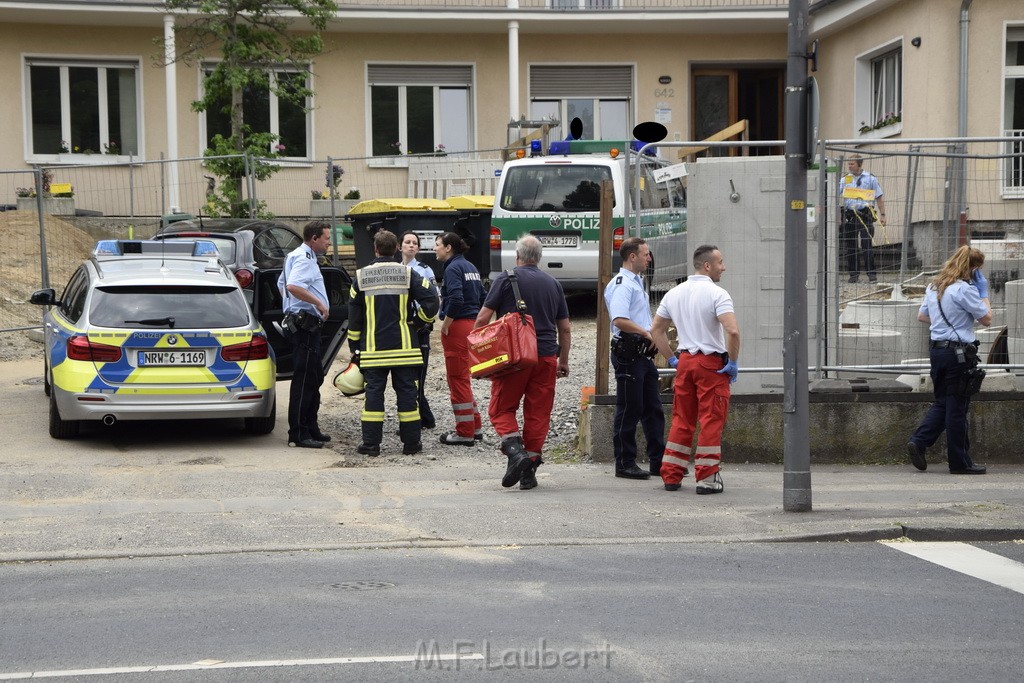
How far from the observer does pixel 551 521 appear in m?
8.20

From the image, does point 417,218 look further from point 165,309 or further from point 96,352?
point 96,352

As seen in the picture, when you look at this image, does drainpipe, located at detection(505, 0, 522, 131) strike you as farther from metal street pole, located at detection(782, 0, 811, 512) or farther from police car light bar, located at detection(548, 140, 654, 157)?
metal street pole, located at detection(782, 0, 811, 512)

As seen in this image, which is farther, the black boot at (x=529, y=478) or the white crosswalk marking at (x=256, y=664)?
the black boot at (x=529, y=478)

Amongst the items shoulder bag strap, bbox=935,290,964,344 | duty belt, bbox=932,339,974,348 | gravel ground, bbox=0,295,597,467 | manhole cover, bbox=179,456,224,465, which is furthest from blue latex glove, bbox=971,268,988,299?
manhole cover, bbox=179,456,224,465

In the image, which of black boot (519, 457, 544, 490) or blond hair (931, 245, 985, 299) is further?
blond hair (931, 245, 985, 299)

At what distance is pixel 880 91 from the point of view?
23406 mm

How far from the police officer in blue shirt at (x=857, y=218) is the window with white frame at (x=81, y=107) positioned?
58.9 feet

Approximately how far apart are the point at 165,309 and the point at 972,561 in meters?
6.77

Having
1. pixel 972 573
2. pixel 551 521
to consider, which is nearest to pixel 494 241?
pixel 551 521

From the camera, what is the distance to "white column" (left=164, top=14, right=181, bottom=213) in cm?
2266

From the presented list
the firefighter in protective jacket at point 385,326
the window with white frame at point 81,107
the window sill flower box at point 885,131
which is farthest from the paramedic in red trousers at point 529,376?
the window with white frame at point 81,107

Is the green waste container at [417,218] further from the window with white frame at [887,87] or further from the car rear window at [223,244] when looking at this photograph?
the window with white frame at [887,87]

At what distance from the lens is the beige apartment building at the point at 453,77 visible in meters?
24.0

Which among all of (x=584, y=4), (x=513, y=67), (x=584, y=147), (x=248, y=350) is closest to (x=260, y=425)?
(x=248, y=350)
